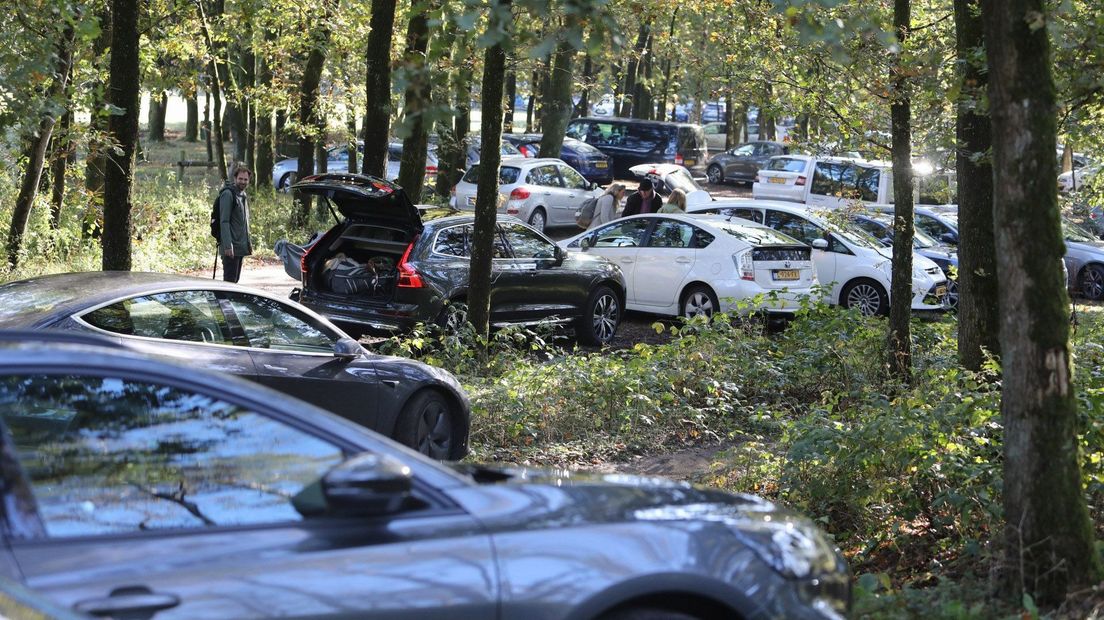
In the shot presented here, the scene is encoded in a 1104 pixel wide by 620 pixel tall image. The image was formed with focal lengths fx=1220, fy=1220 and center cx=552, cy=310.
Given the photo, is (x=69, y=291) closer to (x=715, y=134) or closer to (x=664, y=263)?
(x=664, y=263)

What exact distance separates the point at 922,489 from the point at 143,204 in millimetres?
16741

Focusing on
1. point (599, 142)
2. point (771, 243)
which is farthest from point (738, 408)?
point (599, 142)

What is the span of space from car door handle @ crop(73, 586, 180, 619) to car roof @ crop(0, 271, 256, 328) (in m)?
4.28

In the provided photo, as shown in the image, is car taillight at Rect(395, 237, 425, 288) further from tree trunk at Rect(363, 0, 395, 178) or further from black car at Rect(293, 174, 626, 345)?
tree trunk at Rect(363, 0, 395, 178)

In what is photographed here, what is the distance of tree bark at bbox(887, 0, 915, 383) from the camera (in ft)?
35.7

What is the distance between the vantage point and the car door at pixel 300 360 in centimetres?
777

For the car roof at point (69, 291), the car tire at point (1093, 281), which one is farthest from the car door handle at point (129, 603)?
the car tire at point (1093, 281)

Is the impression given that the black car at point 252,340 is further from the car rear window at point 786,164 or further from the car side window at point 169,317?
the car rear window at point 786,164

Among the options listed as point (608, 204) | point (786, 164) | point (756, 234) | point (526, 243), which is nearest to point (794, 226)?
point (756, 234)

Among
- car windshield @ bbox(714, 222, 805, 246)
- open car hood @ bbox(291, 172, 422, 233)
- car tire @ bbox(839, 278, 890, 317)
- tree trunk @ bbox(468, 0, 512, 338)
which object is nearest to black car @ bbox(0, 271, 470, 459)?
tree trunk @ bbox(468, 0, 512, 338)

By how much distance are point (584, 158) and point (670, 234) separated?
2006cm

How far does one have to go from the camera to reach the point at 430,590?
3273 millimetres

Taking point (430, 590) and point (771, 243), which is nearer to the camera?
point (430, 590)

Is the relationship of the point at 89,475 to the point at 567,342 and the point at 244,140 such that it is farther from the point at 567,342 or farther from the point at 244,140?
the point at 244,140
